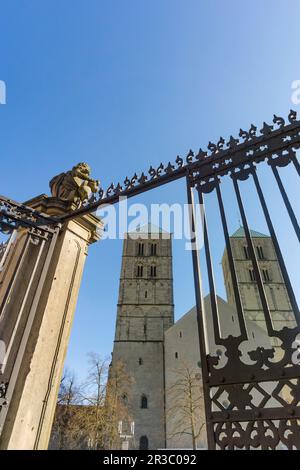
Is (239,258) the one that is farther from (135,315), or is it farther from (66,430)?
(66,430)

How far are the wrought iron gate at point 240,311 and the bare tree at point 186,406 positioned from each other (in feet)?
62.3

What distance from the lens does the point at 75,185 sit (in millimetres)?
3482

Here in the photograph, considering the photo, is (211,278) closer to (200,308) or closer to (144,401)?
(200,308)

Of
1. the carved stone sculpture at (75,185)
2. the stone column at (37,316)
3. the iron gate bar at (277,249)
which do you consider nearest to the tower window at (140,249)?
the carved stone sculpture at (75,185)

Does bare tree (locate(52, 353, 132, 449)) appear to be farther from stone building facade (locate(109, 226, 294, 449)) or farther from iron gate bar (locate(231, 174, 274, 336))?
iron gate bar (locate(231, 174, 274, 336))

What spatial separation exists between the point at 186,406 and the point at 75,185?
66.4 ft

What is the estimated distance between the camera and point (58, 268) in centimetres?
283

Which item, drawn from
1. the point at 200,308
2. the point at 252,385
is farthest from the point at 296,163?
the point at 252,385

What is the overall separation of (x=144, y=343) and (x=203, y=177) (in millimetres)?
27015

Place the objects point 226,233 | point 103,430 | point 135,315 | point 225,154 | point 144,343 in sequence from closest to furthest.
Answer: point 226,233 → point 225,154 → point 103,430 → point 144,343 → point 135,315

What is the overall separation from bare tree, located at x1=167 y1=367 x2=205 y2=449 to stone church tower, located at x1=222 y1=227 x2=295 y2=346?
32.2ft

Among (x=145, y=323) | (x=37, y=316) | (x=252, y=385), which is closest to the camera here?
(x=252, y=385)

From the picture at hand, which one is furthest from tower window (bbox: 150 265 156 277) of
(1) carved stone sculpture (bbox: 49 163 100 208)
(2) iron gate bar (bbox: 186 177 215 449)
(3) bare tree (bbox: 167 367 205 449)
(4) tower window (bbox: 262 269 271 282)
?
(2) iron gate bar (bbox: 186 177 215 449)

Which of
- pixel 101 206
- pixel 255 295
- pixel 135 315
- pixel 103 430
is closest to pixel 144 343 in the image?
pixel 135 315
